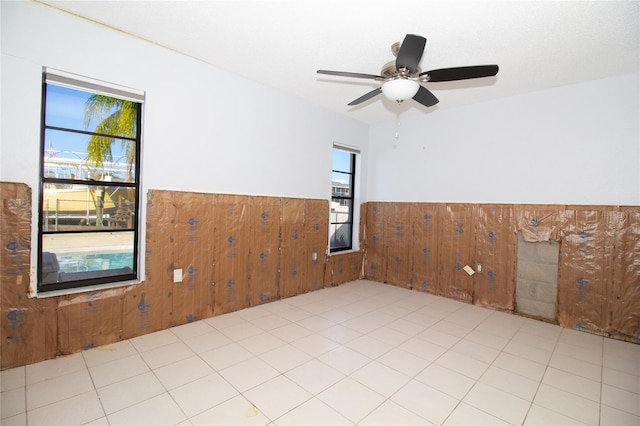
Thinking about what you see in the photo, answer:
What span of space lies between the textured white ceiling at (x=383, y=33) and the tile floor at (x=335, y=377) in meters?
3.14

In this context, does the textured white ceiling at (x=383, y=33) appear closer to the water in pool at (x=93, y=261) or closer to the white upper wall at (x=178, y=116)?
the white upper wall at (x=178, y=116)

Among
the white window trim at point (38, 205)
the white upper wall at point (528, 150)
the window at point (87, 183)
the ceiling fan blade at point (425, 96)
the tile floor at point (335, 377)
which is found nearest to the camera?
the tile floor at point (335, 377)

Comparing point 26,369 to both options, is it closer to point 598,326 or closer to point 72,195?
point 72,195

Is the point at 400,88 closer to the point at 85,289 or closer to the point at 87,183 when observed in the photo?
the point at 87,183

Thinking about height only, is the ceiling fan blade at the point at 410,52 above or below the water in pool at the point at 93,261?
above

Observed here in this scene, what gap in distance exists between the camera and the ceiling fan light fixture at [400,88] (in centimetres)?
254

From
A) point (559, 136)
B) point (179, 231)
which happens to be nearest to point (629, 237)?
point (559, 136)

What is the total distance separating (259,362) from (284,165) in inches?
109

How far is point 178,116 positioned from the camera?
10.7 ft

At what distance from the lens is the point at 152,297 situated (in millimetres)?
3092

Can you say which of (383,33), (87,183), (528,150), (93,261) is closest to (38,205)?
(87,183)

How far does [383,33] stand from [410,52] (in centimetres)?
69

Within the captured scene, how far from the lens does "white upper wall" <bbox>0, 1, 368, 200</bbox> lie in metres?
2.38

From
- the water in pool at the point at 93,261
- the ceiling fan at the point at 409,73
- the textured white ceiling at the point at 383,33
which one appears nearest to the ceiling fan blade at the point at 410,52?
the ceiling fan at the point at 409,73
